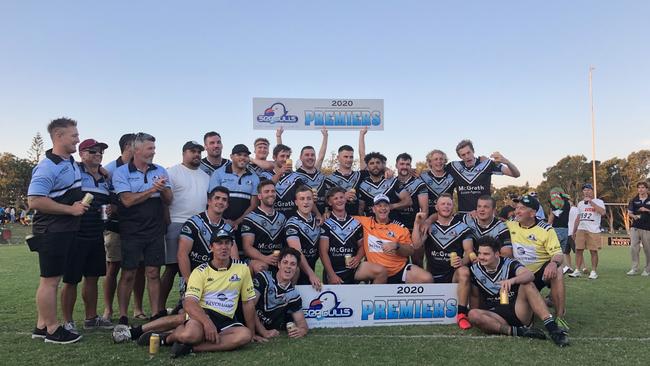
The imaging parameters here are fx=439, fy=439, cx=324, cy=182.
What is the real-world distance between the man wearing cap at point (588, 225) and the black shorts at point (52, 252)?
35.7 ft

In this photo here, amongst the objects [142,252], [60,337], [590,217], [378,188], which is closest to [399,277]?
[378,188]

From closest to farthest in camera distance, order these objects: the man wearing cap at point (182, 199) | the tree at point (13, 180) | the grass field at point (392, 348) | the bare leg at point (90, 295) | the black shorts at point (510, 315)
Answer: the grass field at point (392, 348), the black shorts at point (510, 315), the bare leg at point (90, 295), the man wearing cap at point (182, 199), the tree at point (13, 180)

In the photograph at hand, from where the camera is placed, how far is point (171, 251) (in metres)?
5.91

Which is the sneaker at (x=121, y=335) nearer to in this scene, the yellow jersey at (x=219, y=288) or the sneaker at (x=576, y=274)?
the yellow jersey at (x=219, y=288)

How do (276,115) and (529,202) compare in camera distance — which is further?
(276,115)

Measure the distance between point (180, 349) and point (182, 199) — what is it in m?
2.29

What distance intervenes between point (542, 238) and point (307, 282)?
10.4 feet

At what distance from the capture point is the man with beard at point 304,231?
18.9ft

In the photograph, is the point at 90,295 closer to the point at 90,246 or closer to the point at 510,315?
the point at 90,246

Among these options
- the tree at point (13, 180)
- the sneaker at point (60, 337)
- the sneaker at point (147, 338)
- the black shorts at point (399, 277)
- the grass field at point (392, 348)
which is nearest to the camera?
the grass field at point (392, 348)

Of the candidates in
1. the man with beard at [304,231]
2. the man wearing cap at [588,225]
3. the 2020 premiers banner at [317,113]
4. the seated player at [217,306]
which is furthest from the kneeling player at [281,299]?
the man wearing cap at [588,225]

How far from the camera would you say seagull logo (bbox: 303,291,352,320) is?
5422mm

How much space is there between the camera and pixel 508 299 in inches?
201

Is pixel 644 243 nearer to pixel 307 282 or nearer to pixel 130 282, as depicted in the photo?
pixel 307 282
